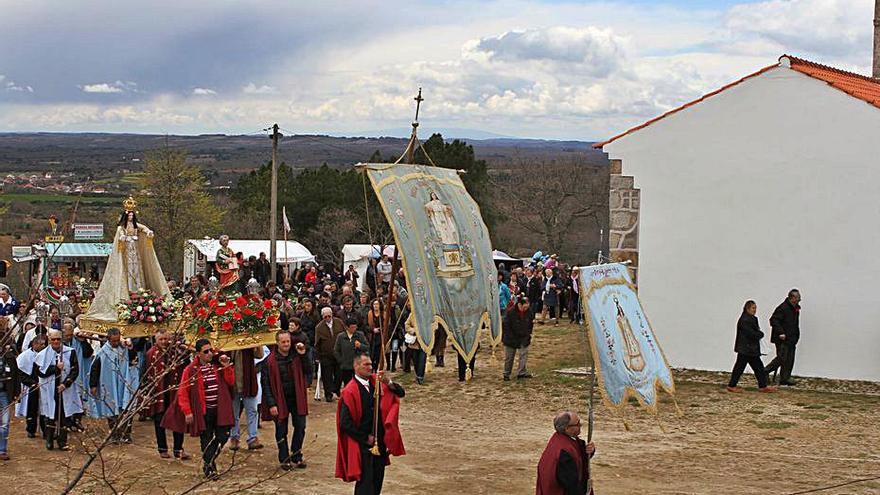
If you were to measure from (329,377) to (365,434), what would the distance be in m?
7.22

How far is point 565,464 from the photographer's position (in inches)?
333

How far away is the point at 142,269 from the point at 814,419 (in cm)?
985

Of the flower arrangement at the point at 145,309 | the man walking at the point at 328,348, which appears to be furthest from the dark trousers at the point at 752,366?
Answer: the flower arrangement at the point at 145,309

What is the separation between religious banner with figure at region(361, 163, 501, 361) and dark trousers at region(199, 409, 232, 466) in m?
2.91

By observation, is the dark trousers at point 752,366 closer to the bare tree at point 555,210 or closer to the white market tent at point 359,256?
the white market tent at point 359,256

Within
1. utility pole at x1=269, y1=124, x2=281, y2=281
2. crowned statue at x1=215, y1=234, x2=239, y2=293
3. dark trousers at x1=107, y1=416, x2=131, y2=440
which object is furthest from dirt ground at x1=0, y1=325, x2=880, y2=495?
utility pole at x1=269, y1=124, x2=281, y2=281

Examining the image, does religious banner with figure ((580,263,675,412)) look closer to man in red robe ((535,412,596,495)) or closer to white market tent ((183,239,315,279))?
man in red robe ((535,412,596,495))

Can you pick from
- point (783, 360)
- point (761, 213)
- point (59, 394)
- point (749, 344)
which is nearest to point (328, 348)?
point (59, 394)

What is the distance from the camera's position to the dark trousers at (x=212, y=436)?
455 inches

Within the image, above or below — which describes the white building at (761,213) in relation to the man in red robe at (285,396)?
above

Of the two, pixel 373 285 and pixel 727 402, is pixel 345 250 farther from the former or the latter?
pixel 727 402

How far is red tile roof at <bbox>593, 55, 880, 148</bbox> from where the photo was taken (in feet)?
56.5

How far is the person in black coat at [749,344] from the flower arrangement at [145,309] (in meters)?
8.33

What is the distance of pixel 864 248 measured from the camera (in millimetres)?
17094
